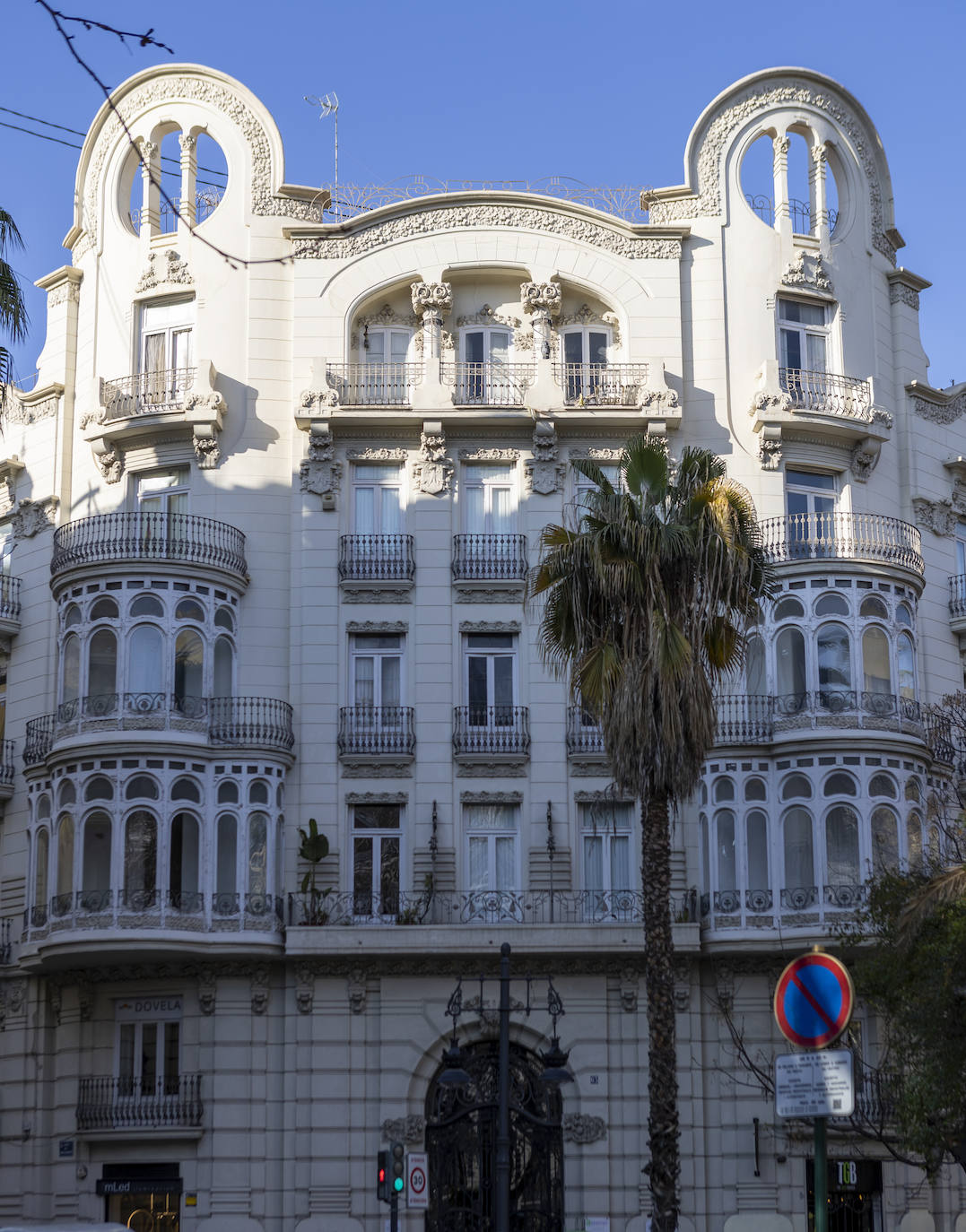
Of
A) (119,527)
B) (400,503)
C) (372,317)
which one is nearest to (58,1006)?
(119,527)

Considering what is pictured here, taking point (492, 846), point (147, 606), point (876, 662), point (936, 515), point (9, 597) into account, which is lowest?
point (492, 846)

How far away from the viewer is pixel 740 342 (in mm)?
40156

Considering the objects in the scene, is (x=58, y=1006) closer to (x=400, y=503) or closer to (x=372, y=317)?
(x=400, y=503)

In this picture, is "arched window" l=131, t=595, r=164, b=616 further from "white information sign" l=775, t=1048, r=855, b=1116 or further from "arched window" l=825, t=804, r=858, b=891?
"white information sign" l=775, t=1048, r=855, b=1116

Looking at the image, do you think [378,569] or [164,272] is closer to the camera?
[378,569]

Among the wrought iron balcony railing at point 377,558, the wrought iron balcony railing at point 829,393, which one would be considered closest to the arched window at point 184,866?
the wrought iron balcony railing at point 377,558

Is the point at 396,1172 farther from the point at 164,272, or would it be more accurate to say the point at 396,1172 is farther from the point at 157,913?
the point at 164,272

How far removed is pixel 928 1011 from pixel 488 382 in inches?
723

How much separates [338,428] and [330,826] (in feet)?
28.8

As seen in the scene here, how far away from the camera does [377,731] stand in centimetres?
3772

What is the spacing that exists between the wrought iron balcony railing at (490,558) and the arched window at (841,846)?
27.5 ft

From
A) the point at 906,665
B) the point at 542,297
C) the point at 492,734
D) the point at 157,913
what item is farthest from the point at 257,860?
the point at 906,665

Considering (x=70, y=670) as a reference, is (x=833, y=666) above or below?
below

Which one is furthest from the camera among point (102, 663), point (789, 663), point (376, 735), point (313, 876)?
point (376, 735)
